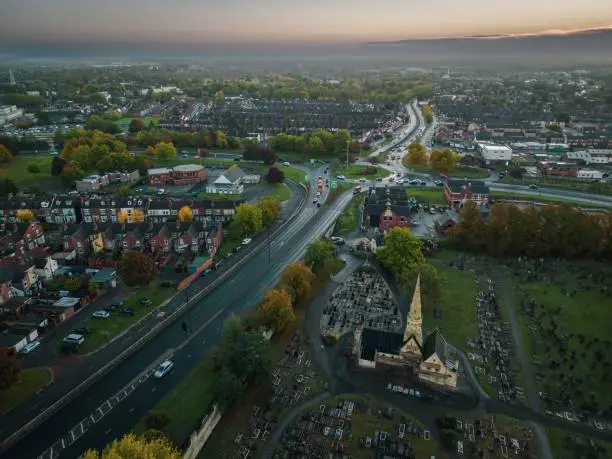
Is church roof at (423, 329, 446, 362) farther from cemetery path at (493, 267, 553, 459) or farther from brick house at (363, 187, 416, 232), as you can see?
brick house at (363, 187, 416, 232)

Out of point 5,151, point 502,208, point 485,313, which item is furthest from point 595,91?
point 5,151

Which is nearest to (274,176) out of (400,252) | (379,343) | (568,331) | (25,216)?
(25,216)

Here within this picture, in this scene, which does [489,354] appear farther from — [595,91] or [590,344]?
[595,91]

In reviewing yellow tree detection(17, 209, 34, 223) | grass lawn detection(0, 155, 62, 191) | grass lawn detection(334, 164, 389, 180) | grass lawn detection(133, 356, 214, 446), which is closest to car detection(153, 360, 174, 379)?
grass lawn detection(133, 356, 214, 446)

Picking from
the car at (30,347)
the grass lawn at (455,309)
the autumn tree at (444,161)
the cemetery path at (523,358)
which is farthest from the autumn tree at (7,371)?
the autumn tree at (444,161)

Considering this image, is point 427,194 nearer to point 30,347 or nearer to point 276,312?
point 276,312
